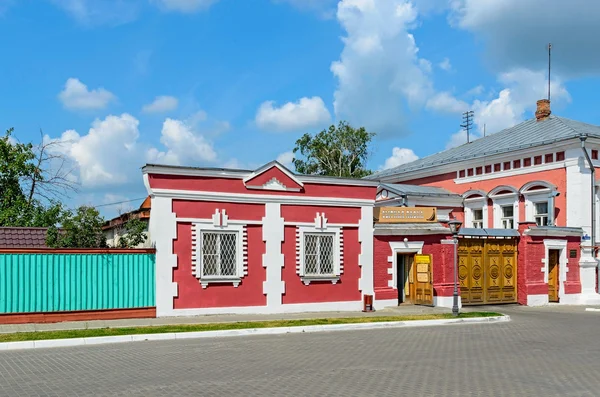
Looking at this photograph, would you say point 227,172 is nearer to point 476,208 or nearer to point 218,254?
point 218,254

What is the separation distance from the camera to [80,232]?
20.4m

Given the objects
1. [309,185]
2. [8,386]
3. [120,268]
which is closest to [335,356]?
[8,386]

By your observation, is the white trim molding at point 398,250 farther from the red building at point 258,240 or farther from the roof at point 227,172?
the roof at point 227,172

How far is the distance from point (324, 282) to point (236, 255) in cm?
338

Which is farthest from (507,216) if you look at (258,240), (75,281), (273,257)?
(75,281)

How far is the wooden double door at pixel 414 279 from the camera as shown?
78.1 ft

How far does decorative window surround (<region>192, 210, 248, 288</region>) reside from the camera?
19656 mm

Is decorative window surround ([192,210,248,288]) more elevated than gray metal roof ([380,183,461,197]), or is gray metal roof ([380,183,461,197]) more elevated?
gray metal roof ([380,183,461,197])

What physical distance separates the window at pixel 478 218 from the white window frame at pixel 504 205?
1.12 m

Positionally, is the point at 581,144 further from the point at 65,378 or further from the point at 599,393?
the point at 65,378

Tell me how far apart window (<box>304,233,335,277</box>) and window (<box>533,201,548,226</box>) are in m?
11.9

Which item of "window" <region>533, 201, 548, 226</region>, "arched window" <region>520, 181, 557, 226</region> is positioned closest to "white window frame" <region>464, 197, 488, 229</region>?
"arched window" <region>520, 181, 557, 226</region>

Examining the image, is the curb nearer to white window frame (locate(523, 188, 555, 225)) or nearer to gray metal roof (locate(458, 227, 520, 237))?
gray metal roof (locate(458, 227, 520, 237))

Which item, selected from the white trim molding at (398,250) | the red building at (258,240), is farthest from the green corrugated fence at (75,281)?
the white trim molding at (398,250)
